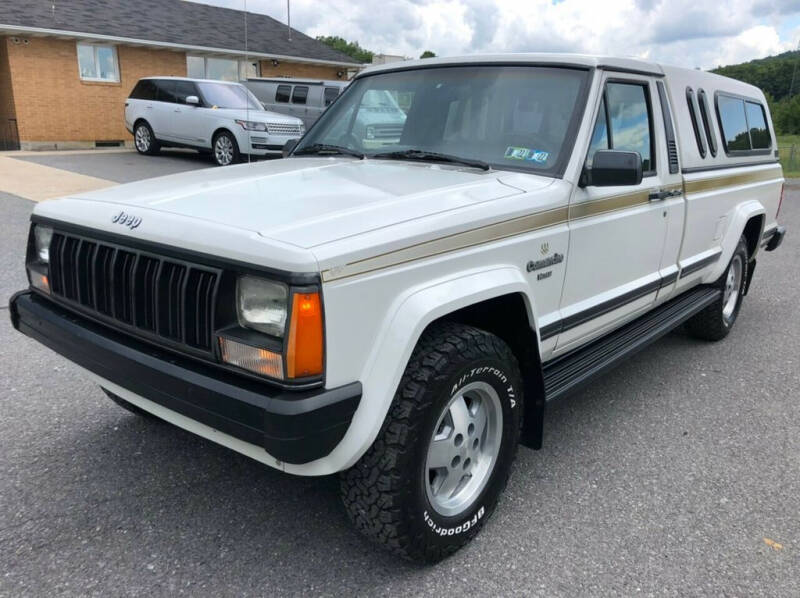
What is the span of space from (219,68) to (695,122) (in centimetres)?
2147

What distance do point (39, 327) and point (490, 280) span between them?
74.3 inches

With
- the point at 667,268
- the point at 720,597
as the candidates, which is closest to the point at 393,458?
the point at 720,597

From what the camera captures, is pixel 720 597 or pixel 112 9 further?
pixel 112 9

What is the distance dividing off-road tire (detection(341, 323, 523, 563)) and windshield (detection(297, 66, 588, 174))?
109 centimetres

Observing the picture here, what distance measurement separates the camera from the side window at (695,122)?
4336 millimetres

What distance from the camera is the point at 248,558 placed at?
8.51 ft

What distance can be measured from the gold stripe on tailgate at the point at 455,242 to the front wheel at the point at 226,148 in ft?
41.0

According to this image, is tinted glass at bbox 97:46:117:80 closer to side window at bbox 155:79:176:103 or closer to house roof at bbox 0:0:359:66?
house roof at bbox 0:0:359:66

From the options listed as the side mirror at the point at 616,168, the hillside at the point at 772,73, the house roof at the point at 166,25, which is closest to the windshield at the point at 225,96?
the house roof at the point at 166,25

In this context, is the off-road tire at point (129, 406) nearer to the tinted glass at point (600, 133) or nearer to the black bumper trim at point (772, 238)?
the tinted glass at point (600, 133)

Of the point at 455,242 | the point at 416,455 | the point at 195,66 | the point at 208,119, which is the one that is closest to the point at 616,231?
the point at 455,242

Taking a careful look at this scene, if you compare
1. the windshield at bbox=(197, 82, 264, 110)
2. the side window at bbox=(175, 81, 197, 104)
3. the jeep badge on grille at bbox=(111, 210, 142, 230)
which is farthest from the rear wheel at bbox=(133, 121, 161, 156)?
the jeep badge on grille at bbox=(111, 210, 142, 230)

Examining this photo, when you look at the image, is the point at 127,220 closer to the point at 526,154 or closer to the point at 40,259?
the point at 40,259

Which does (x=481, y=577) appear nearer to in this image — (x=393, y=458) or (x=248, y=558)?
(x=393, y=458)
